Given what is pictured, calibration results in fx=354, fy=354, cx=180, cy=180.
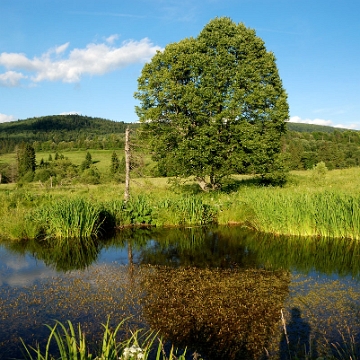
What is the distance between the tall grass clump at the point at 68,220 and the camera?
12062 millimetres

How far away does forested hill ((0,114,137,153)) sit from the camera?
3328 inches

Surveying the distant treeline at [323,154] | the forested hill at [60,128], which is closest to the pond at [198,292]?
the distant treeline at [323,154]

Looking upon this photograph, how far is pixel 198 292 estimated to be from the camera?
7316 millimetres

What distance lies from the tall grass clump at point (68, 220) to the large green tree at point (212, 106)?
6609mm

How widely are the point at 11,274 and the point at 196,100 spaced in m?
11.7

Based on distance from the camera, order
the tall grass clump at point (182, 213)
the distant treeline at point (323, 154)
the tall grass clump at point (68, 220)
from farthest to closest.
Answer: the distant treeline at point (323, 154)
the tall grass clump at point (182, 213)
the tall grass clump at point (68, 220)

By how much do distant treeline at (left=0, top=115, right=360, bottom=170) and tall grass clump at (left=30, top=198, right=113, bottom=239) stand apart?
21.7 metres

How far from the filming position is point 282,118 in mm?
19453

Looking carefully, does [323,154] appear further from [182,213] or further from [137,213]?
[137,213]

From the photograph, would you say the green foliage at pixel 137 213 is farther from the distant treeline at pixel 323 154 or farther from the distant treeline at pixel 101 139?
the distant treeline at pixel 323 154

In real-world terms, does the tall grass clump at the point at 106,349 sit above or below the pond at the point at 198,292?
above

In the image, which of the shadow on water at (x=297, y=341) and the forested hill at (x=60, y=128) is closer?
the shadow on water at (x=297, y=341)

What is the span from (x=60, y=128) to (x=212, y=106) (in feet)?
274

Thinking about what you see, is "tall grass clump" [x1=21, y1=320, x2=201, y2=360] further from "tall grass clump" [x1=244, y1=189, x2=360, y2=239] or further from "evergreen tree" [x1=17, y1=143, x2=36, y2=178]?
"evergreen tree" [x1=17, y1=143, x2=36, y2=178]
